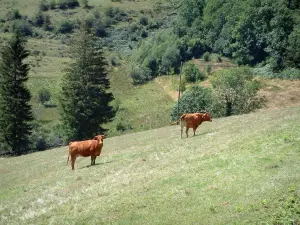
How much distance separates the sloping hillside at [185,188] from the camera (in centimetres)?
1459

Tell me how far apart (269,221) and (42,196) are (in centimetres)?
1286

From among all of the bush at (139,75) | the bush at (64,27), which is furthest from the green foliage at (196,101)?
the bush at (64,27)

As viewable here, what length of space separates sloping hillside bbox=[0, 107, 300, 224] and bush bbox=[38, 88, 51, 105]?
283ft

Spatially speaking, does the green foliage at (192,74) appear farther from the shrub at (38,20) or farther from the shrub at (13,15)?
the shrub at (13,15)

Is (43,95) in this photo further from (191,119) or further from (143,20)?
(143,20)

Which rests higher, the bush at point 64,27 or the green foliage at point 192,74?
the bush at point 64,27

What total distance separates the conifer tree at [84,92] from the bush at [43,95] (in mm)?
46960

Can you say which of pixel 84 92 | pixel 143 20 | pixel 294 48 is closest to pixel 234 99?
pixel 84 92

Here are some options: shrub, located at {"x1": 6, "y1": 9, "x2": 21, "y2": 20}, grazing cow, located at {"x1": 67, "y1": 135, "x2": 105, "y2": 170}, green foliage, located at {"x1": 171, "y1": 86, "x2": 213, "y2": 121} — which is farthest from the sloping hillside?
shrub, located at {"x1": 6, "y1": 9, "x2": 21, "y2": 20}

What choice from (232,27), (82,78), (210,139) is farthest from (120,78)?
(210,139)

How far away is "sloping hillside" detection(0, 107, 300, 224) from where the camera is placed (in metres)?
14.6

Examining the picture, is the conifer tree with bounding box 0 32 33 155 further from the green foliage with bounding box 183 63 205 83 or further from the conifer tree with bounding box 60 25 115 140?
the green foliage with bounding box 183 63 205 83

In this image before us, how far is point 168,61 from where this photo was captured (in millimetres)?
137250

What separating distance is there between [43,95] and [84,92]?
4991cm
